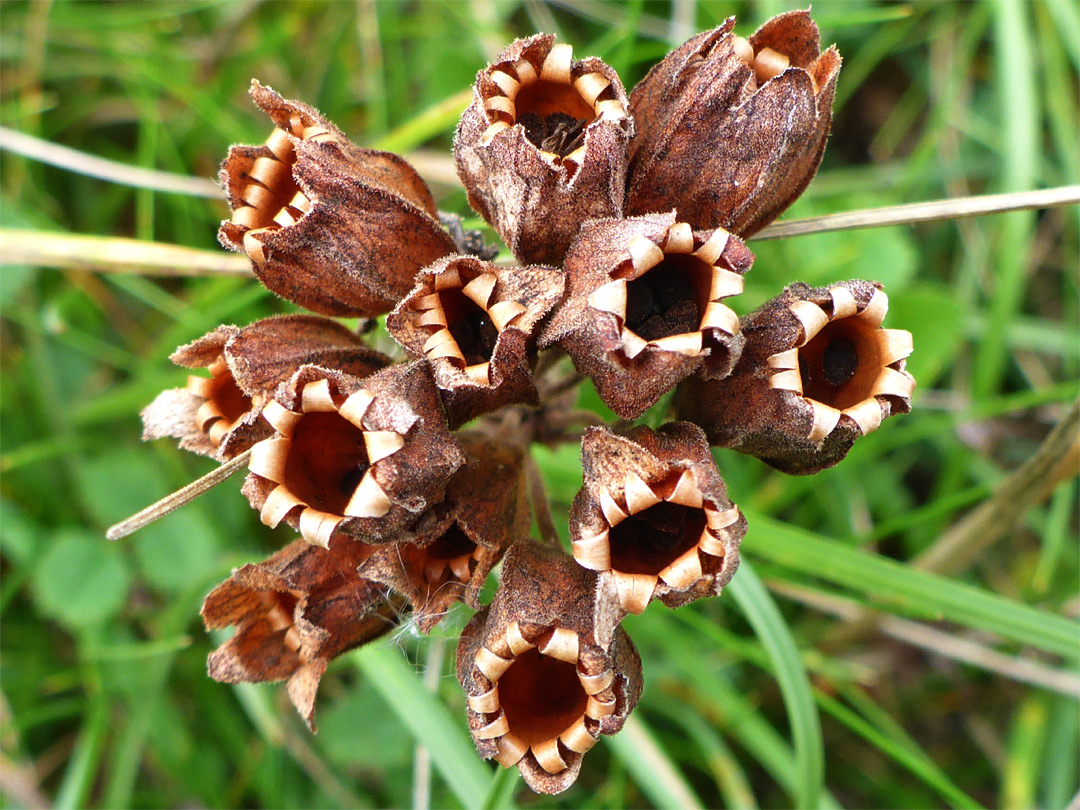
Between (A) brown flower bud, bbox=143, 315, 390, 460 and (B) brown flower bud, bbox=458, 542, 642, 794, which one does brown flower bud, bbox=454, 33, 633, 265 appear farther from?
(B) brown flower bud, bbox=458, 542, 642, 794

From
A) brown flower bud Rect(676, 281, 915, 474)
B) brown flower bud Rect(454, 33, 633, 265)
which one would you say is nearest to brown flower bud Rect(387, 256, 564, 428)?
brown flower bud Rect(454, 33, 633, 265)

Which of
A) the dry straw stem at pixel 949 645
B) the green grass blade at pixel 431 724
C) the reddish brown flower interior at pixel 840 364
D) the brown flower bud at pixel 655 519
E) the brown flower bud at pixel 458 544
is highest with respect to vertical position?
the reddish brown flower interior at pixel 840 364

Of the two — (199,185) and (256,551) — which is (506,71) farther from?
(256,551)

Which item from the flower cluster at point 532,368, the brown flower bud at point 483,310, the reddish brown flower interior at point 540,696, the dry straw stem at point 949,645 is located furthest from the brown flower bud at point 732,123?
the dry straw stem at point 949,645

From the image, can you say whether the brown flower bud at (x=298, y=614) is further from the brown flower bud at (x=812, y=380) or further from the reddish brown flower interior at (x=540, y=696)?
the brown flower bud at (x=812, y=380)

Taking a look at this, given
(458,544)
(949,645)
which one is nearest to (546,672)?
(458,544)
